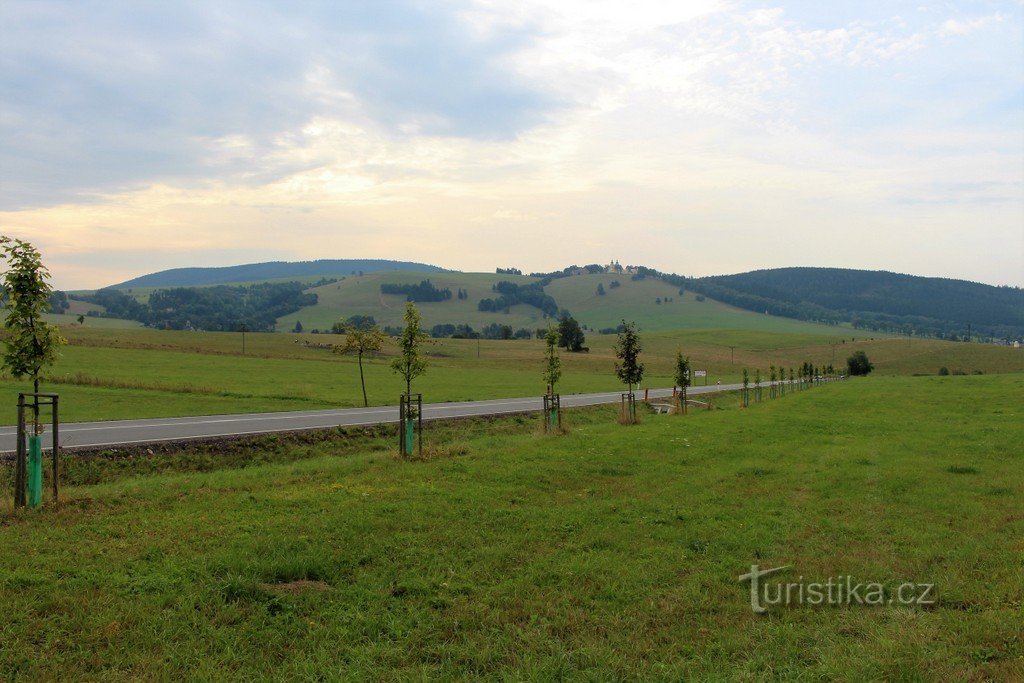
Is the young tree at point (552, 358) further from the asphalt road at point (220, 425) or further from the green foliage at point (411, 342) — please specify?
the green foliage at point (411, 342)

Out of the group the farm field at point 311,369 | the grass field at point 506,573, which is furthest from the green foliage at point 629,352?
the grass field at point 506,573

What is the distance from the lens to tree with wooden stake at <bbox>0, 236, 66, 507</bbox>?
11.2 meters

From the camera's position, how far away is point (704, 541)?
10344 millimetres

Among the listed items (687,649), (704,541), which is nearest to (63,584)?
(687,649)

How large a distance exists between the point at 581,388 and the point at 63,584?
55679 millimetres

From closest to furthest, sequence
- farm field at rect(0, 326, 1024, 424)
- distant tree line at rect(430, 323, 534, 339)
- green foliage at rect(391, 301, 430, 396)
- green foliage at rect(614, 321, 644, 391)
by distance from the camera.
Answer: green foliage at rect(391, 301, 430, 396) < farm field at rect(0, 326, 1024, 424) < green foliage at rect(614, 321, 644, 391) < distant tree line at rect(430, 323, 534, 339)

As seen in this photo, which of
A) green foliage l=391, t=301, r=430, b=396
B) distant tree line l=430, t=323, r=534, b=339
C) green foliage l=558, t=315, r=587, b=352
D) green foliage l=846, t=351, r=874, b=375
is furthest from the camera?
distant tree line l=430, t=323, r=534, b=339

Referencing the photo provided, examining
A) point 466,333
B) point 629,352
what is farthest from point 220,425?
point 466,333

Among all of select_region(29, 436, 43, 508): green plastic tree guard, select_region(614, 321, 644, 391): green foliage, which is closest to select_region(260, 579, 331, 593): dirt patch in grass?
select_region(29, 436, 43, 508): green plastic tree guard

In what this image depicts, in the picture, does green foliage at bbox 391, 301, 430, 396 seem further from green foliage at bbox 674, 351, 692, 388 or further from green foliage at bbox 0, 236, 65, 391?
green foliage at bbox 674, 351, 692, 388

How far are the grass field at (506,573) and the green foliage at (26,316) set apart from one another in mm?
2461

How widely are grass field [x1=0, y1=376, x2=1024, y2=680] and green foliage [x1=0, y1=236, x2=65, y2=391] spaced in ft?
8.07

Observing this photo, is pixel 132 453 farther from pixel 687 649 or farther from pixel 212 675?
pixel 687 649

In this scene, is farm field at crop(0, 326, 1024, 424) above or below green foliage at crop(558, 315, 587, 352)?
below
